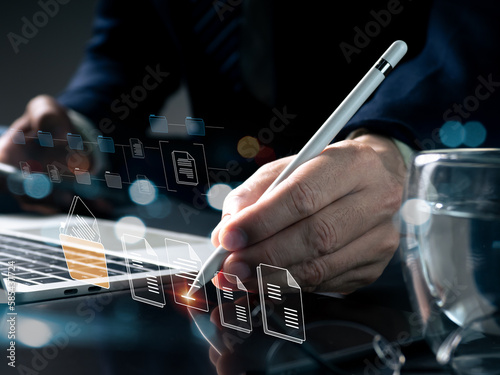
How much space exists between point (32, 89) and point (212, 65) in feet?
0.86

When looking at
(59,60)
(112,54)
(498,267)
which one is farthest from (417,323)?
(112,54)

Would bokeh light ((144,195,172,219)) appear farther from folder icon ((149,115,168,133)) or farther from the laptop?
folder icon ((149,115,168,133))

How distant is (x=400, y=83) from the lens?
400 mm

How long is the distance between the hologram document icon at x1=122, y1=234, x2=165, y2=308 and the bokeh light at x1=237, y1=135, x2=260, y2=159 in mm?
202

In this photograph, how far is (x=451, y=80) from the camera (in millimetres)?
410

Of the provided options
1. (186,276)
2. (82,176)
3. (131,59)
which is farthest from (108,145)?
(131,59)

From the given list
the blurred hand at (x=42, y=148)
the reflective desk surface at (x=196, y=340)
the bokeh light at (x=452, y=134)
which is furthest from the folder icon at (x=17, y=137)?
the bokeh light at (x=452, y=134)

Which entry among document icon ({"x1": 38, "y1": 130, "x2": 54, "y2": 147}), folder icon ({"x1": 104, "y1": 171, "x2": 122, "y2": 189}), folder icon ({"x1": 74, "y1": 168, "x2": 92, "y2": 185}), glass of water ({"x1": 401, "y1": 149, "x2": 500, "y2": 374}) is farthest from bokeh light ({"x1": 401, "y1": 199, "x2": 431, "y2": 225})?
document icon ({"x1": 38, "y1": 130, "x2": 54, "y2": 147})

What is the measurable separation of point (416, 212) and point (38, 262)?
25cm

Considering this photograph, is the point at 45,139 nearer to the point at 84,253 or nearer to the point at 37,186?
the point at 37,186

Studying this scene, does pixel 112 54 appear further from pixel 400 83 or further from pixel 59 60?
pixel 400 83

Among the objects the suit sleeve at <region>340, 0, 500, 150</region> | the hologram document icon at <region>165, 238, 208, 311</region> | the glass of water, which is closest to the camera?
the glass of water

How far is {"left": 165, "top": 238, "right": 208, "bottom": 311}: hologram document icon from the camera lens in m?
0.24

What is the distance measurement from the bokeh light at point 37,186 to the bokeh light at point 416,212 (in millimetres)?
438
